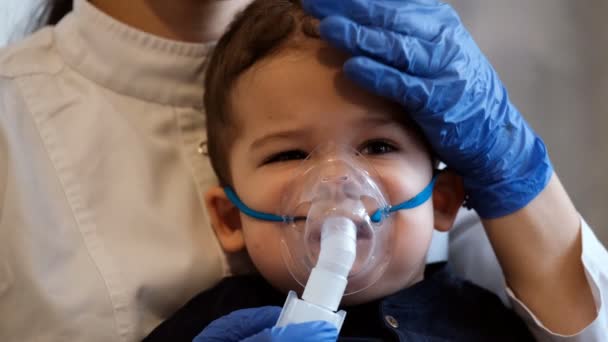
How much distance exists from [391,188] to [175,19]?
1.86 feet

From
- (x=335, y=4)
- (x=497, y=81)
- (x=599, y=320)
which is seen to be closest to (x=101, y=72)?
(x=335, y=4)

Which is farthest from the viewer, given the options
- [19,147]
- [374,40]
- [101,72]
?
[101,72]

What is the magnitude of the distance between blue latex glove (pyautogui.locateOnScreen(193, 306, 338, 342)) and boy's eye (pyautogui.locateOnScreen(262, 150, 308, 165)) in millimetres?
279

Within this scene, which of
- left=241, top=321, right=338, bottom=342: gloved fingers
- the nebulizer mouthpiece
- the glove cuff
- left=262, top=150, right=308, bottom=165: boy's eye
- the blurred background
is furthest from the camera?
the blurred background

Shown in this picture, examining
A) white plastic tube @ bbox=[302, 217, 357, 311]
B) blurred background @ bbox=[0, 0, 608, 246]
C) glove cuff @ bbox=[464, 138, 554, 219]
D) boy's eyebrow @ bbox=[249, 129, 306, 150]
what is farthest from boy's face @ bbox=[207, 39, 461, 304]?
blurred background @ bbox=[0, 0, 608, 246]

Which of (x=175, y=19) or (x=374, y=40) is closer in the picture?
(x=374, y=40)

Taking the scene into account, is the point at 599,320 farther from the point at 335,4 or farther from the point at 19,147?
the point at 19,147

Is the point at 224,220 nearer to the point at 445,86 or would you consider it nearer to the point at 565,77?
the point at 445,86

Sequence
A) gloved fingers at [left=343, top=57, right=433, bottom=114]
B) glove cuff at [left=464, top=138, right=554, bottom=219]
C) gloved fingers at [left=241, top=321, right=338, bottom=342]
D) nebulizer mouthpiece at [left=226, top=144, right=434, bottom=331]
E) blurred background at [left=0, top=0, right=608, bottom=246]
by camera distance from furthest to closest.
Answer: blurred background at [left=0, top=0, right=608, bottom=246] → glove cuff at [left=464, top=138, right=554, bottom=219] → gloved fingers at [left=343, top=57, right=433, bottom=114] → nebulizer mouthpiece at [left=226, top=144, right=434, bottom=331] → gloved fingers at [left=241, top=321, right=338, bottom=342]

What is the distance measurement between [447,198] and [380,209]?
0.28m

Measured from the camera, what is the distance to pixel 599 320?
4.24ft

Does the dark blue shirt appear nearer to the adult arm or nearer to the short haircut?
the adult arm

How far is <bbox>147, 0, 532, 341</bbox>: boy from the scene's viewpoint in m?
1.17

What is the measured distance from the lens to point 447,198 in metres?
1.37
